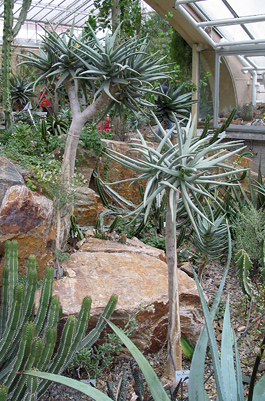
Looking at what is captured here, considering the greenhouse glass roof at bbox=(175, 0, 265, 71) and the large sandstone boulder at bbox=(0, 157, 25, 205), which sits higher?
the greenhouse glass roof at bbox=(175, 0, 265, 71)

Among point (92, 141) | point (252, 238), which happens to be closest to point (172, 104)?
point (92, 141)

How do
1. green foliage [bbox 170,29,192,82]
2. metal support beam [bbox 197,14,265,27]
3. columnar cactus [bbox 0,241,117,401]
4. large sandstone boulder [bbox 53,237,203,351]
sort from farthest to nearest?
green foliage [bbox 170,29,192,82], metal support beam [bbox 197,14,265,27], large sandstone boulder [bbox 53,237,203,351], columnar cactus [bbox 0,241,117,401]

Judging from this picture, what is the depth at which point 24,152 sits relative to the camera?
4.84 meters

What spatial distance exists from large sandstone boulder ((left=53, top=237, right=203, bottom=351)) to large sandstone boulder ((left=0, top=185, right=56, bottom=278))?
33 centimetres

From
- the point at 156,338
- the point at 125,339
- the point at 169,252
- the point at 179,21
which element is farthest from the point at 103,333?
the point at 179,21

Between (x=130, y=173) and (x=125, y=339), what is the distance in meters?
4.12

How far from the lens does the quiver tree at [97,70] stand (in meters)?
3.56

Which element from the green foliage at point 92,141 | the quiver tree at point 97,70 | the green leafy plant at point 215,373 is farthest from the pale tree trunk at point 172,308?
the green foliage at point 92,141

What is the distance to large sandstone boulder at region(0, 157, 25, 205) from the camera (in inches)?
124

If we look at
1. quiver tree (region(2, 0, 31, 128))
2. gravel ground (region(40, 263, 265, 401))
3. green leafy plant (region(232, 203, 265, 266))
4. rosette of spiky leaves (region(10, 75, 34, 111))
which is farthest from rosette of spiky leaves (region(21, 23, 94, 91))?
rosette of spiky leaves (region(10, 75, 34, 111))

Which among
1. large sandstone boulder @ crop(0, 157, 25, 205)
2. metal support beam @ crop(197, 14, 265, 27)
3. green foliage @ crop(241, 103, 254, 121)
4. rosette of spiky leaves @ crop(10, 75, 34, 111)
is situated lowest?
large sandstone boulder @ crop(0, 157, 25, 205)

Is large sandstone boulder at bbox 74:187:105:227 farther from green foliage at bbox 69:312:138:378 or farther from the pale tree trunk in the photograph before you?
the pale tree trunk

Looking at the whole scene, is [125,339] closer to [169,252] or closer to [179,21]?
[169,252]

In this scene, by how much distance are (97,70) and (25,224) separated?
1.65 m
